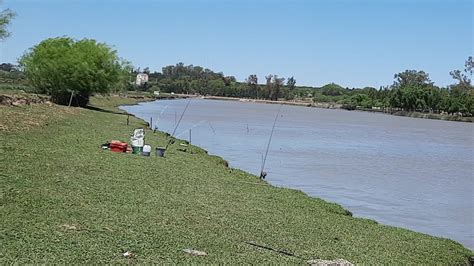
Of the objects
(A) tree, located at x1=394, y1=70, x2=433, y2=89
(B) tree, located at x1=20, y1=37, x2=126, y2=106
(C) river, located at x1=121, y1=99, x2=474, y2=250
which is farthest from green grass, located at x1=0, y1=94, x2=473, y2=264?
(A) tree, located at x1=394, y1=70, x2=433, y2=89

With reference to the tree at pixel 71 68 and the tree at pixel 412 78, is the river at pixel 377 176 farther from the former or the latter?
the tree at pixel 412 78

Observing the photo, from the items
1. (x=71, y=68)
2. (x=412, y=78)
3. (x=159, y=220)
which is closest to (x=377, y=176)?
(x=159, y=220)

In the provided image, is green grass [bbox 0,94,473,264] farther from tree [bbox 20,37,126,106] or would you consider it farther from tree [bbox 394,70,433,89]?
tree [bbox 394,70,433,89]

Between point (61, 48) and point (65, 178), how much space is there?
42380 mm

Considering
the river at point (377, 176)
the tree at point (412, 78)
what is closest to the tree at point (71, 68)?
the river at point (377, 176)

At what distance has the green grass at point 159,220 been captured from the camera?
8203 millimetres

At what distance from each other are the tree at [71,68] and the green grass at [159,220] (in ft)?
111

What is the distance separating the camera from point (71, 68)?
50375mm

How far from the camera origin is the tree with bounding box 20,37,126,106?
50.5 metres

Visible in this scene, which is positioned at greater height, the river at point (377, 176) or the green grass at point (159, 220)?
the green grass at point (159, 220)

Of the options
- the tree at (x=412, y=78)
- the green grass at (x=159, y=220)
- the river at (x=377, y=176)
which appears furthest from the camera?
the tree at (x=412, y=78)

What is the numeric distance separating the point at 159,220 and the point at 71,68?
42552 mm

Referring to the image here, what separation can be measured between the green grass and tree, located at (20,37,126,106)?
111ft

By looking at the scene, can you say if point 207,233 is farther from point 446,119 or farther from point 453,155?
point 446,119
